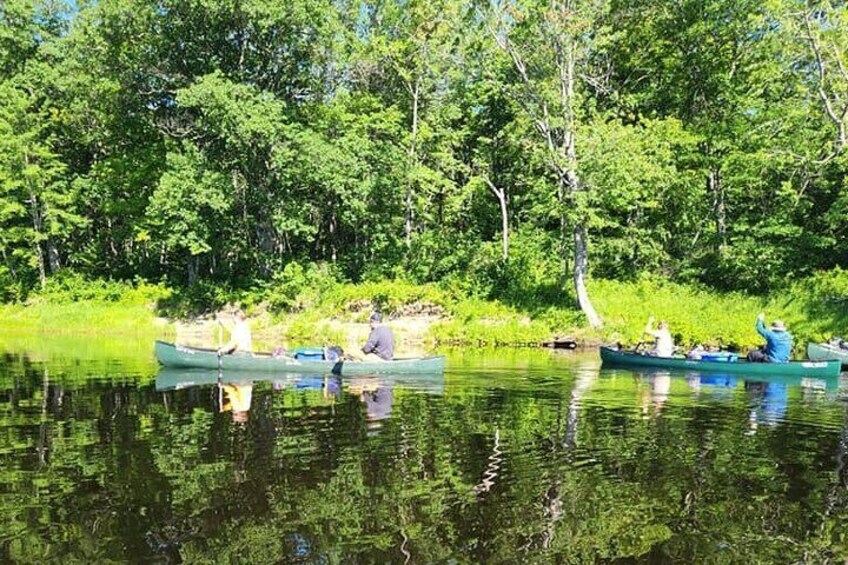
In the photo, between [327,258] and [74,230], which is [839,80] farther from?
[74,230]

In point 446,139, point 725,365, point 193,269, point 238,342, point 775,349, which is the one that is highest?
point 446,139

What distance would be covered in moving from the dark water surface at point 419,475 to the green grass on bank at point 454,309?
1086 centimetres

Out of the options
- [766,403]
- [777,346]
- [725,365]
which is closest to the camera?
[766,403]

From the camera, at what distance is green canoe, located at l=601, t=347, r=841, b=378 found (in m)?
18.3

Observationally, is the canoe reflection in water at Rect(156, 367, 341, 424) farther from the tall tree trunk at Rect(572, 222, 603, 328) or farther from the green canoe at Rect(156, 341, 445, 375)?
the tall tree trunk at Rect(572, 222, 603, 328)

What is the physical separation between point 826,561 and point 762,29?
103ft

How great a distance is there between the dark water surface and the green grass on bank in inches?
427

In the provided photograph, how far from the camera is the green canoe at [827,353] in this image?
21047 millimetres

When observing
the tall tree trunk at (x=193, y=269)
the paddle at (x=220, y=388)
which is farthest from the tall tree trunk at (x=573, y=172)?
the tall tree trunk at (x=193, y=269)

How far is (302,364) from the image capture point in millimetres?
18281

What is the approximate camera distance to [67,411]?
13.0 m

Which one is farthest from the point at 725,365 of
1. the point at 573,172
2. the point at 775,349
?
the point at 573,172

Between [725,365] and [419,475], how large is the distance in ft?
42.4

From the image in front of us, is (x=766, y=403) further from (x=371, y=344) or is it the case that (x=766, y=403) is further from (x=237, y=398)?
(x=237, y=398)
